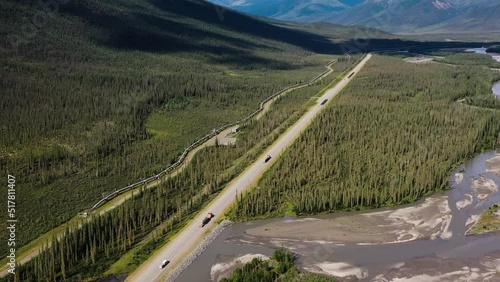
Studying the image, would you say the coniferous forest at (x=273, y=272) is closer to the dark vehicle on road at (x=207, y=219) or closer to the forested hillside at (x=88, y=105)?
the dark vehicle on road at (x=207, y=219)

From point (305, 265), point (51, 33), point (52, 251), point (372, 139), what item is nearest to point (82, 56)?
point (51, 33)

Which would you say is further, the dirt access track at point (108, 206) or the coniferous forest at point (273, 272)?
the dirt access track at point (108, 206)

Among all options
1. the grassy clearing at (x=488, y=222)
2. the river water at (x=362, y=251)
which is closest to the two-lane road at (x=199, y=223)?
the river water at (x=362, y=251)

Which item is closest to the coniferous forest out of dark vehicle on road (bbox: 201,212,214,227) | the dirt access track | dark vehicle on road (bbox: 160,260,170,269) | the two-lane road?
dark vehicle on road (bbox: 160,260,170,269)

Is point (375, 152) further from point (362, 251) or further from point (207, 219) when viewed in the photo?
point (207, 219)

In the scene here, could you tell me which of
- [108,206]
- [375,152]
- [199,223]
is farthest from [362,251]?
[375,152]

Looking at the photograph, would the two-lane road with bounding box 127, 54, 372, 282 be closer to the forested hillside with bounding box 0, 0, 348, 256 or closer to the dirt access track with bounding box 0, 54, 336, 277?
the dirt access track with bounding box 0, 54, 336, 277
